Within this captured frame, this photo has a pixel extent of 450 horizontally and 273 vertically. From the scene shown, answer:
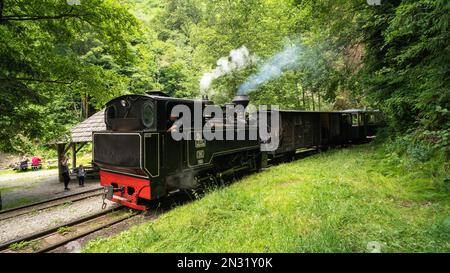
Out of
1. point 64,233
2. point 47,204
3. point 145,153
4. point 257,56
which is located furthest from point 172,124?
point 257,56

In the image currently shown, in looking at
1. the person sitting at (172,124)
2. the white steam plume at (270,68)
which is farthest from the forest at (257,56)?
the person sitting at (172,124)

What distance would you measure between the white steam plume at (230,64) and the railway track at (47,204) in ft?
28.4

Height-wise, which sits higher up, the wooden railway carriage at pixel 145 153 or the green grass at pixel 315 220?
the wooden railway carriage at pixel 145 153

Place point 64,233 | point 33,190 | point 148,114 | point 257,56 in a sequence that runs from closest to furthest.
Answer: point 64,233, point 148,114, point 33,190, point 257,56

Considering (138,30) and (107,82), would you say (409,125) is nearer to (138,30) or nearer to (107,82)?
(138,30)

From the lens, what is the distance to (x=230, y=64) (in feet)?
50.1

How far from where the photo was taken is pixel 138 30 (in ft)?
→ 26.8

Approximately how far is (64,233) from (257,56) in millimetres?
13308

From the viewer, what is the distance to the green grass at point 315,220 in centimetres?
346

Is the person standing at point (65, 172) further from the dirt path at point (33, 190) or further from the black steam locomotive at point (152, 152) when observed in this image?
the black steam locomotive at point (152, 152)

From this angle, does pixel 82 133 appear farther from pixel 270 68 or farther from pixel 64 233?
pixel 270 68

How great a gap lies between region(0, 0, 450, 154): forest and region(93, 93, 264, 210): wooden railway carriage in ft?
8.07

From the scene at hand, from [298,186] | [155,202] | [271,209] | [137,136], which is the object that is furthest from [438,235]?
[155,202]

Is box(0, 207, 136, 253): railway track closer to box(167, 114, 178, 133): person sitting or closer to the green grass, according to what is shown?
the green grass
